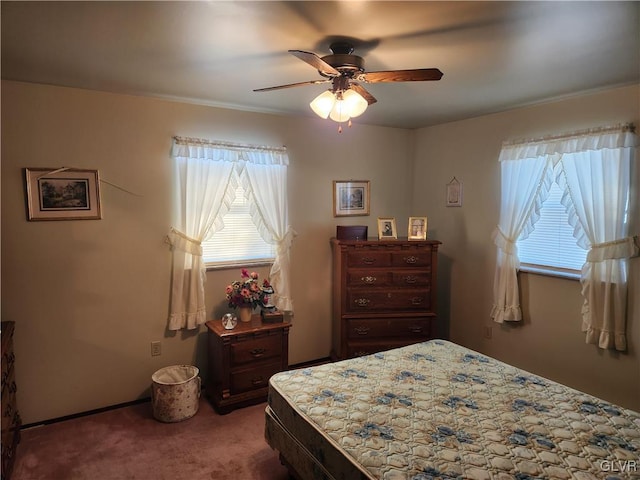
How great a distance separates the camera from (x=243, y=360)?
329cm

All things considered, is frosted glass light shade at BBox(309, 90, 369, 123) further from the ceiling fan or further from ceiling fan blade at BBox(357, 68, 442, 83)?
ceiling fan blade at BBox(357, 68, 442, 83)

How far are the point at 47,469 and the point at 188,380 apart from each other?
0.96m

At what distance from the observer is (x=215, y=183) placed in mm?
3484

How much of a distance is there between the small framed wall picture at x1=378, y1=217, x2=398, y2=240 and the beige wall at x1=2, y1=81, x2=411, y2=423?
1.19 metres

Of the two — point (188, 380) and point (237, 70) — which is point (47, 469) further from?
point (237, 70)

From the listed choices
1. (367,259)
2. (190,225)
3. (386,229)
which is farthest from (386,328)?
(190,225)

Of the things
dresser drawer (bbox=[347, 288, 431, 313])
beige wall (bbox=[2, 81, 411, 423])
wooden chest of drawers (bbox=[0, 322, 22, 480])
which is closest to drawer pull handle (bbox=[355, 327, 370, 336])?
dresser drawer (bbox=[347, 288, 431, 313])

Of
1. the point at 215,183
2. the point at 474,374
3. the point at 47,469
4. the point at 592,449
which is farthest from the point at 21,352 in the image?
the point at 592,449

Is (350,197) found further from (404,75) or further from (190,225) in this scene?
(404,75)

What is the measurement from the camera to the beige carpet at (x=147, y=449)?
2.46 metres

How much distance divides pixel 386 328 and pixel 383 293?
0.34 metres

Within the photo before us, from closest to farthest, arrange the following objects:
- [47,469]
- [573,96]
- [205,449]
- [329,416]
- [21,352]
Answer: [329,416], [47,469], [205,449], [21,352], [573,96]

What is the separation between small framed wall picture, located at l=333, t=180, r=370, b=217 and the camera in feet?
13.9

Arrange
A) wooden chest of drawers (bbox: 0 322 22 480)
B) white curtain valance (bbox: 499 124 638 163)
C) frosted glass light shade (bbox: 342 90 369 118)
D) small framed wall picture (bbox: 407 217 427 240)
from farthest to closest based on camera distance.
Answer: small framed wall picture (bbox: 407 217 427 240) < white curtain valance (bbox: 499 124 638 163) < wooden chest of drawers (bbox: 0 322 22 480) < frosted glass light shade (bbox: 342 90 369 118)
